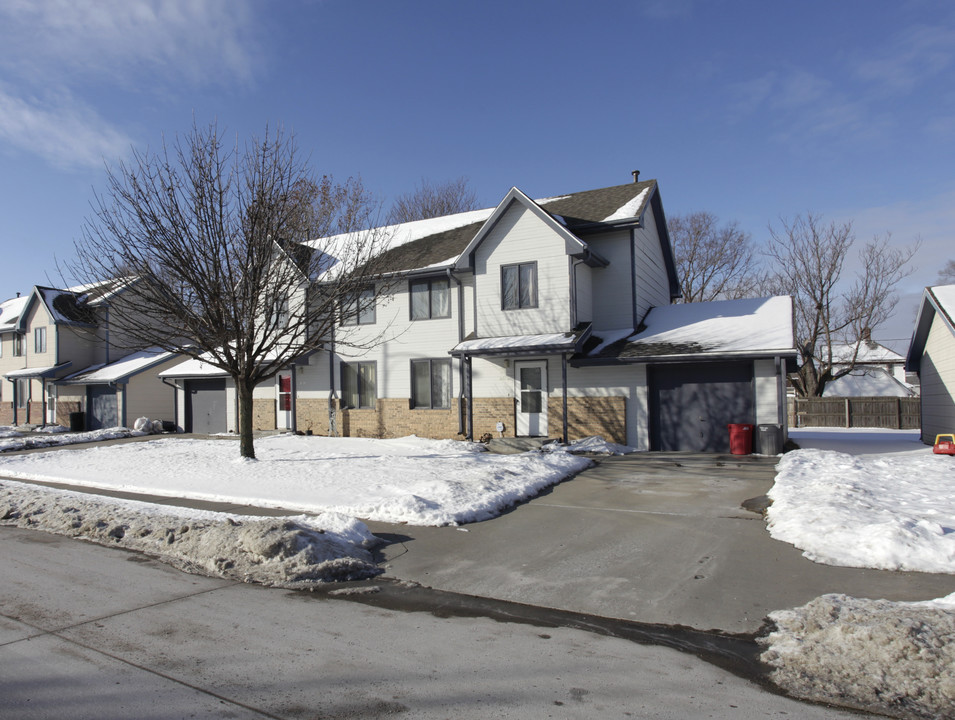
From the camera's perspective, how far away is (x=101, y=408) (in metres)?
33.2

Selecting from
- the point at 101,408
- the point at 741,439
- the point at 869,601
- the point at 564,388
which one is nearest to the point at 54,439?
the point at 101,408

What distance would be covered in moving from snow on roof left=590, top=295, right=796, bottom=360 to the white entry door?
208cm

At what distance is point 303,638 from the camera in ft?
17.2

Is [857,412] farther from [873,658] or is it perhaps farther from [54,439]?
[54,439]

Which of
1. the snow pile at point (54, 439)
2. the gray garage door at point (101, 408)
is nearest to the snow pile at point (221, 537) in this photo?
the snow pile at point (54, 439)

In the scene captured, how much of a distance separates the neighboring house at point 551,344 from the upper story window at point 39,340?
67.1ft

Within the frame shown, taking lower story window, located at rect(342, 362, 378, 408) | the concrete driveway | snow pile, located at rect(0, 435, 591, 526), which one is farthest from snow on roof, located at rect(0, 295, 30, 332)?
the concrete driveway

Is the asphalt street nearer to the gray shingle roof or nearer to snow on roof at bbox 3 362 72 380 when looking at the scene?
the gray shingle roof

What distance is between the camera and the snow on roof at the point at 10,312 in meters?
37.9

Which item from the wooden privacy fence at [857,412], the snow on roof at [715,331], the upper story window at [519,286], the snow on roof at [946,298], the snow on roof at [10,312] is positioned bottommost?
the wooden privacy fence at [857,412]

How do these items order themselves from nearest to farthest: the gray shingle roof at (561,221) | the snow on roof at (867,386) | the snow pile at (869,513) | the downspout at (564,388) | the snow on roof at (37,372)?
the snow pile at (869,513), the downspout at (564,388), the gray shingle roof at (561,221), the snow on roof at (37,372), the snow on roof at (867,386)

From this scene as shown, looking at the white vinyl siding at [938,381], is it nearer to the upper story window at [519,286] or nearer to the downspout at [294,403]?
the upper story window at [519,286]

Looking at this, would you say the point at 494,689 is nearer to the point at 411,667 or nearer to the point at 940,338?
the point at 411,667

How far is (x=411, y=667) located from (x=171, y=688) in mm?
1579
